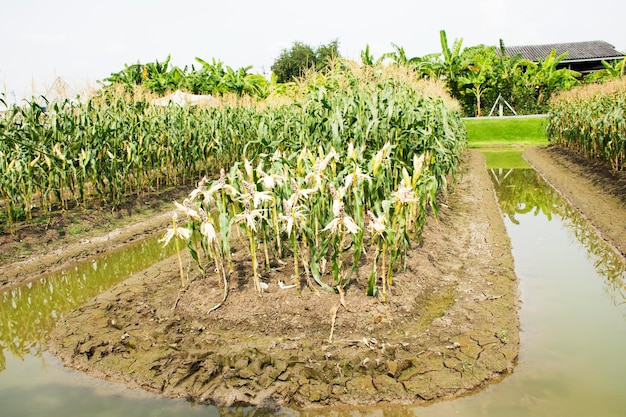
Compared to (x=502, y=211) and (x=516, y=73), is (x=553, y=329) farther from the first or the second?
(x=516, y=73)

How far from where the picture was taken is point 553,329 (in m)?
4.39

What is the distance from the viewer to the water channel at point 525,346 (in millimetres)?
3387

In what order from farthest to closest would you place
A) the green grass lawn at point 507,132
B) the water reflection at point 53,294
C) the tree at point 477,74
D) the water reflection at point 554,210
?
the tree at point 477,74, the green grass lawn at point 507,132, the water reflection at point 554,210, the water reflection at point 53,294

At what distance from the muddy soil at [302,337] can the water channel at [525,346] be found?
129 mm

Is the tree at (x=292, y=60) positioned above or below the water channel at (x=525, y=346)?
above

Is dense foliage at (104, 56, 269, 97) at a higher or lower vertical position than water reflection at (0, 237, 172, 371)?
higher

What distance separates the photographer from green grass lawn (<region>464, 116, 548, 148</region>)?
21.3 m

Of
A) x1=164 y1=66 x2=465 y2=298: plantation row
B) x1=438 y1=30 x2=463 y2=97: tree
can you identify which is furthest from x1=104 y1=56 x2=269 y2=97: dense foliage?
x1=164 y1=66 x2=465 y2=298: plantation row

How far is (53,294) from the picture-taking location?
5.83m

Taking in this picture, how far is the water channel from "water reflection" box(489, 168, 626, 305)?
0.03 m

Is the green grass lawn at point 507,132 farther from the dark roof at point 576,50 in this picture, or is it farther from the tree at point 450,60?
the dark roof at point 576,50

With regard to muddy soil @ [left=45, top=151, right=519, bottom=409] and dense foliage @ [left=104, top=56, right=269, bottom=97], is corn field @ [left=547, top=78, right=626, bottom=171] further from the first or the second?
dense foliage @ [left=104, top=56, right=269, bottom=97]

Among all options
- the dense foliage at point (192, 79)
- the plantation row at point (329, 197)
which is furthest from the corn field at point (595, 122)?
the dense foliage at point (192, 79)

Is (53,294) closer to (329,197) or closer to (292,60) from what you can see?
(329,197)
